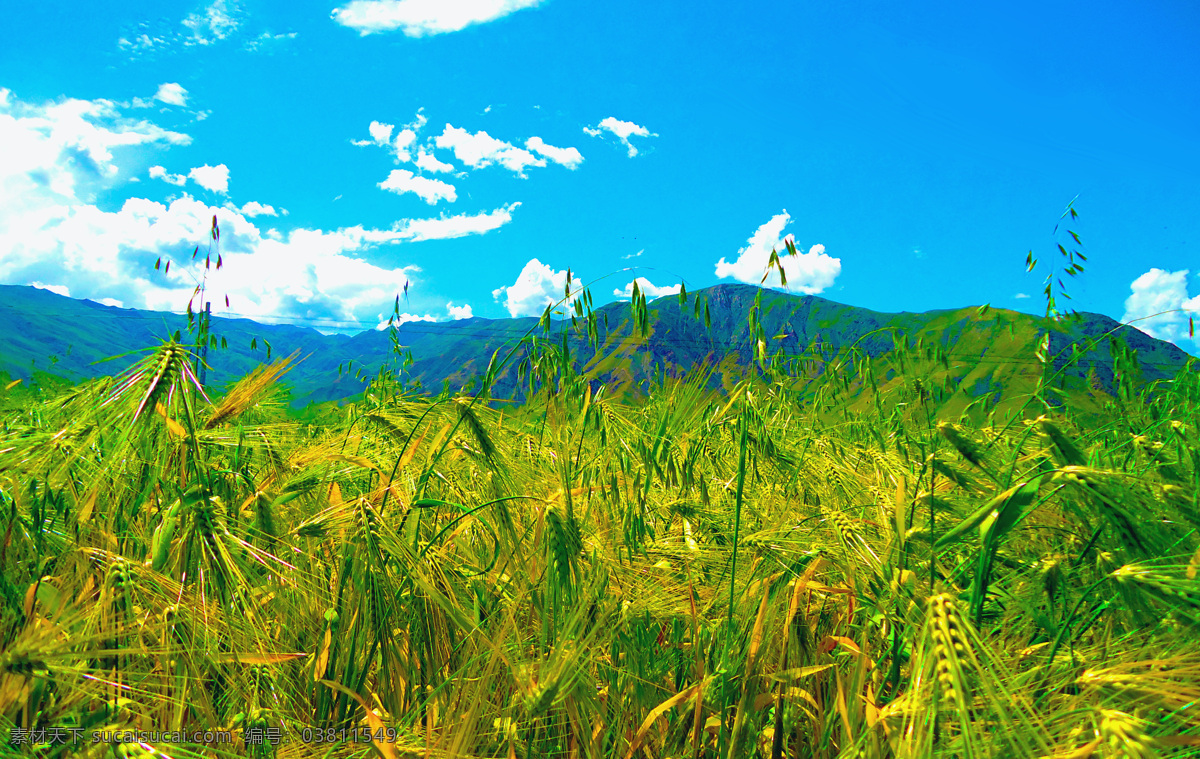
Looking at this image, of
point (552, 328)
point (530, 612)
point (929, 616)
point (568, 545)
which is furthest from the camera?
point (552, 328)

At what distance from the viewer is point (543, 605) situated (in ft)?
4.40

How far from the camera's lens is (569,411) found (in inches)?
102

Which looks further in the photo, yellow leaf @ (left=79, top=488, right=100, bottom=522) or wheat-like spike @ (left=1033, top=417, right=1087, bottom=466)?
yellow leaf @ (left=79, top=488, right=100, bottom=522)

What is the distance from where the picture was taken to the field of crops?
37.2 inches

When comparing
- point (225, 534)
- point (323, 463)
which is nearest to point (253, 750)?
point (225, 534)

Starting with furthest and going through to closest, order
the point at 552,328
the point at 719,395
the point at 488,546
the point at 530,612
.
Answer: the point at 719,395 < the point at 552,328 < the point at 488,546 < the point at 530,612

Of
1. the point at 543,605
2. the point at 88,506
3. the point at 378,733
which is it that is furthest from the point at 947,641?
the point at 88,506

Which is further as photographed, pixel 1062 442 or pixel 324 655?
pixel 324 655

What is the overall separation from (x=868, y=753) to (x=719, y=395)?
162cm

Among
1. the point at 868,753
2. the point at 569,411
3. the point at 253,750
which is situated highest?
the point at 569,411

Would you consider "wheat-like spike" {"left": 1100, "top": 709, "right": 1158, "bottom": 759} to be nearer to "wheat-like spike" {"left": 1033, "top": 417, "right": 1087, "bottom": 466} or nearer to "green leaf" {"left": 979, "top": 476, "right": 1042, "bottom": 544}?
"green leaf" {"left": 979, "top": 476, "right": 1042, "bottom": 544}

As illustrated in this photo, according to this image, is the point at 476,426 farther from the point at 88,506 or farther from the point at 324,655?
the point at 88,506

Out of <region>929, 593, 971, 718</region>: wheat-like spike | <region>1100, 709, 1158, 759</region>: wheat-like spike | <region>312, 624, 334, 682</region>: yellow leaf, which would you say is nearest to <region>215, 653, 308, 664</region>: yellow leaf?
<region>312, 624, 334, 682</region>: yellow leaf

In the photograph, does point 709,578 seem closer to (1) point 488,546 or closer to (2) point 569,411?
(1) point 488,546
